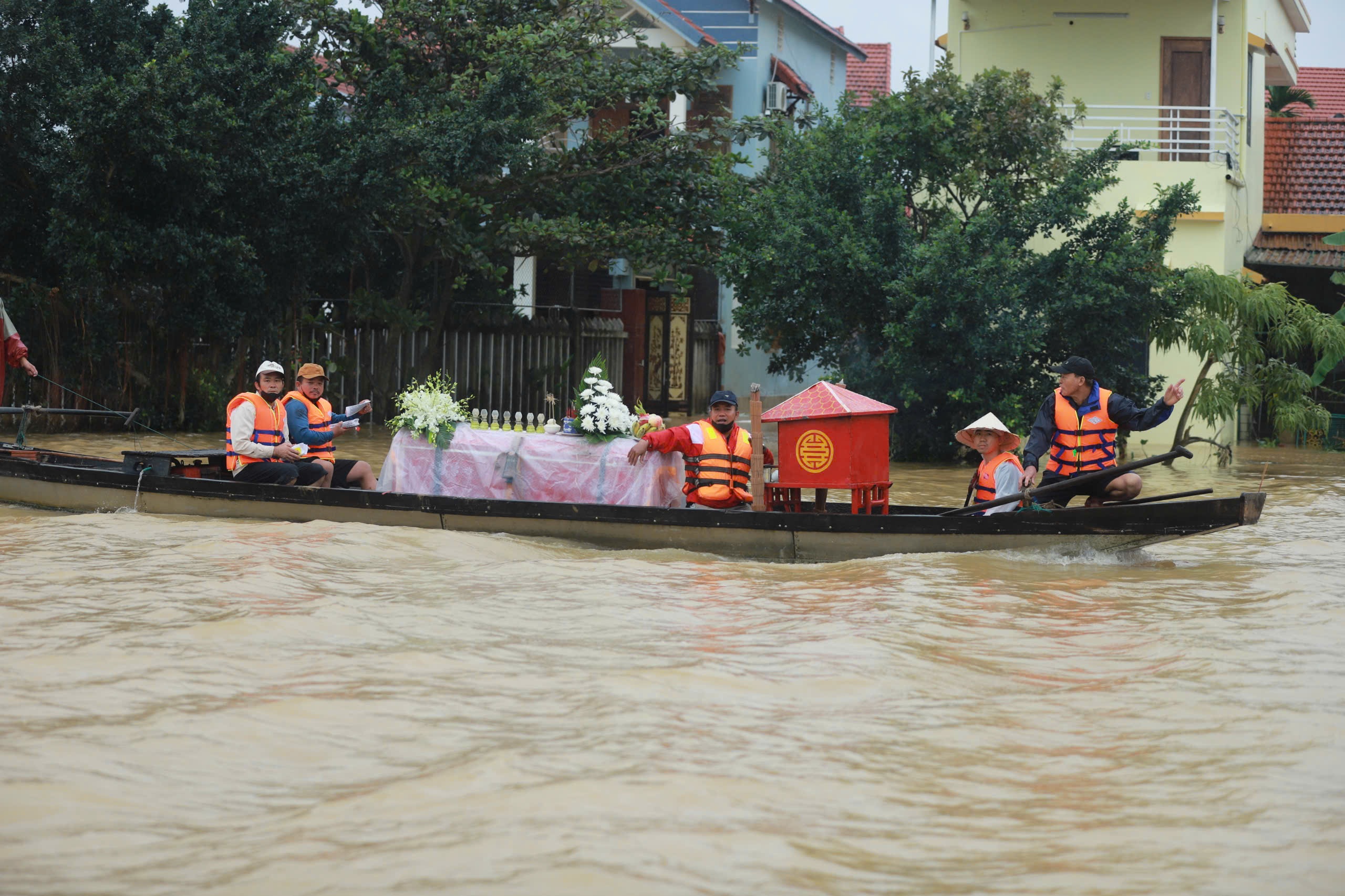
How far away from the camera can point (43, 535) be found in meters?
9.98

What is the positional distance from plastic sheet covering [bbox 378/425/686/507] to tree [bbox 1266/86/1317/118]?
22500mm

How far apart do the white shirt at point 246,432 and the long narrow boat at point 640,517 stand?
29 cm

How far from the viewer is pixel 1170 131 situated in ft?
66.4

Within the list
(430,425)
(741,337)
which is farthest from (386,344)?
(430,425)

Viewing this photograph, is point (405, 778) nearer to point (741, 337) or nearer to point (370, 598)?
point (370, 598)

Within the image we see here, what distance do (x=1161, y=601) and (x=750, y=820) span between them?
15.7 feet

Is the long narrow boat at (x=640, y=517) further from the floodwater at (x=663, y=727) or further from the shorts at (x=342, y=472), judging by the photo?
the shorts at (x=342, y=472)

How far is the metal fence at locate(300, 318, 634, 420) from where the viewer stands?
20.8 m

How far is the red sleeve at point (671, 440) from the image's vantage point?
9.75 metres

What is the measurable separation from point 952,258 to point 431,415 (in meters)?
7.73

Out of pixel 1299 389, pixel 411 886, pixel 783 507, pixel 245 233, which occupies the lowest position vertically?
pixel 411 886

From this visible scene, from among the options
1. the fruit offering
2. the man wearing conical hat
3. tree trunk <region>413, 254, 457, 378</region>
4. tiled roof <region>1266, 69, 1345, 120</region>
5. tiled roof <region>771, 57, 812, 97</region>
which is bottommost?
the man wearing conical hat

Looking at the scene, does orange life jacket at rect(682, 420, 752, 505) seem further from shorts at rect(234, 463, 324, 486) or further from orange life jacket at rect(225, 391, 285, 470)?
orange life jacket at rect(225, 391, 285, 470)

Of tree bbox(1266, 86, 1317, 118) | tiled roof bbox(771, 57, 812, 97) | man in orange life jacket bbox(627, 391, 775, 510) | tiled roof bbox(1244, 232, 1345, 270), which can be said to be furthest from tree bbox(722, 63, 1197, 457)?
tree bbox(1266, 86, 1317, 118)
